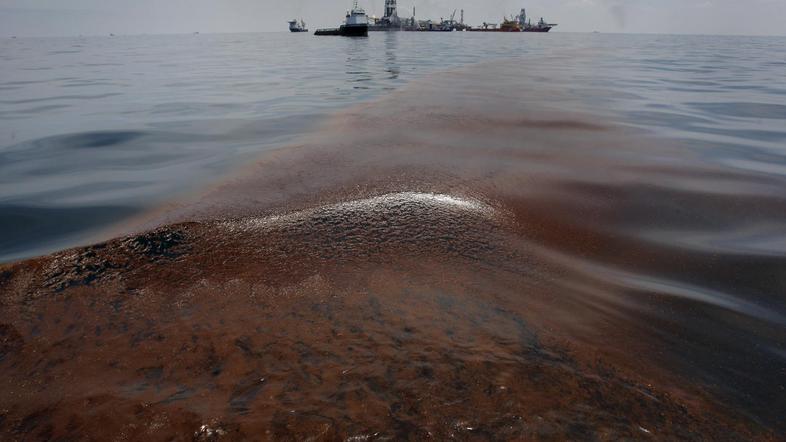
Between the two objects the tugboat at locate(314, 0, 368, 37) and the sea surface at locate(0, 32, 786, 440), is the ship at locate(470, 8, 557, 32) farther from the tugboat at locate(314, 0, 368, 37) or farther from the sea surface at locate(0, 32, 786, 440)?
the sea surface at locate(0, 32, 786, 440)

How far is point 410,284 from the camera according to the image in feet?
7.74

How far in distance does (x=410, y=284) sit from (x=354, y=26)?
219 feet

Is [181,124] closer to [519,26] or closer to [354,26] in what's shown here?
[354,26]

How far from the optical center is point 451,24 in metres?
125

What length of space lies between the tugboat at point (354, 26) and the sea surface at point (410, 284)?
63520mm

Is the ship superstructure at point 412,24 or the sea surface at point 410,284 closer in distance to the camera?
the sea surface at point 410,284

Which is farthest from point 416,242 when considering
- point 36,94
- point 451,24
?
point 451,24

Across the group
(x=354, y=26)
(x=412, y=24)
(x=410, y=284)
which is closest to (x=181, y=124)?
(x=410, y=284)

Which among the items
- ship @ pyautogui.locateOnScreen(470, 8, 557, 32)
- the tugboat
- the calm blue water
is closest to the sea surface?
the calm blue water

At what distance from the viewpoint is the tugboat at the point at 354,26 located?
207 feet

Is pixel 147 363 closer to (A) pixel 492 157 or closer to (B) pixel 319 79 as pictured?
(A) pixel 492 157

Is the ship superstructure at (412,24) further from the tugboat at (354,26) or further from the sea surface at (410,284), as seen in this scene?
the sea surface at (410,284)

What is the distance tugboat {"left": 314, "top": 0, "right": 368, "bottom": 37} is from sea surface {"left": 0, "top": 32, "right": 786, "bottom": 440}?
63520mm

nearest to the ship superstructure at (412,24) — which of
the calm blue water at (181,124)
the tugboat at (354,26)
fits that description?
the tugboat at (354,26)
